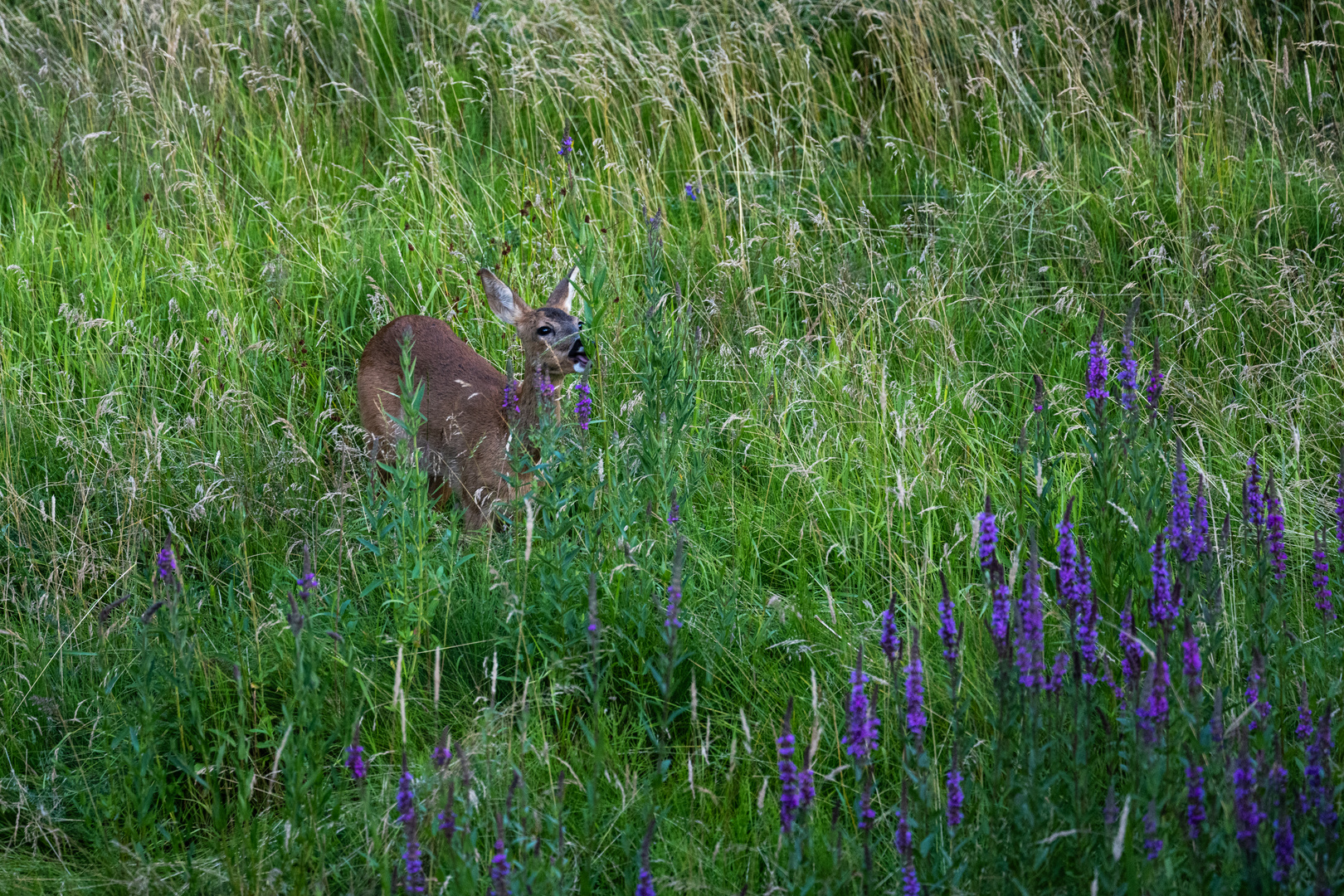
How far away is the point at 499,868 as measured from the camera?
2068mm

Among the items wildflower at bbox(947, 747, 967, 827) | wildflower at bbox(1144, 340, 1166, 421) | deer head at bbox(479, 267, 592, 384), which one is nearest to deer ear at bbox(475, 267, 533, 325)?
deer head at bbox(479, 267, 592, 384)

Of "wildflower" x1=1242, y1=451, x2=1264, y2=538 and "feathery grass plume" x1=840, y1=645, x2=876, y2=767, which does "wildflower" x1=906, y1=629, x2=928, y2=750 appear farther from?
"wildflower" x1=1242, y1=451, x2=1264, y2=538

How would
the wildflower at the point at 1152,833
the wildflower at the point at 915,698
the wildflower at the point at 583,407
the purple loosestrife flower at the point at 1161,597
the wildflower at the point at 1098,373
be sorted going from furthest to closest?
the wildflower at the point at 583,407
the wildflower at the point at 1098,373
the purple loosestrife flower at the point at 1161,597
the wildflower at the point at 915,698
the wildflower at the point at 1152,833

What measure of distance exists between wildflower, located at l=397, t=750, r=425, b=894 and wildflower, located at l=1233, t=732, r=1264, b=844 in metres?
1.32

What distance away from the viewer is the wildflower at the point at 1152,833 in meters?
1.91

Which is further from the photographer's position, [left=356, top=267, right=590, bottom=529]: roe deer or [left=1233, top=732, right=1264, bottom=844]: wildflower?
[left=356, top=267, right=590, bottom=529]: roe deer

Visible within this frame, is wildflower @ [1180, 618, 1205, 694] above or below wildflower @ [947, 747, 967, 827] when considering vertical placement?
above

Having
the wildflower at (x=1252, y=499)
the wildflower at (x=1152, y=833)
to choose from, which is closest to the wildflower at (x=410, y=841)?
the wildflower at (x=1152, y=833)

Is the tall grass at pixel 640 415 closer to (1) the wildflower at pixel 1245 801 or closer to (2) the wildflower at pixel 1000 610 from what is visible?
(1) the wildflower at pixel 1245 801

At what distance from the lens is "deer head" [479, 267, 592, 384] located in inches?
179

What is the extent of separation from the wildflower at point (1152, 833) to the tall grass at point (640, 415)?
61 millimetres

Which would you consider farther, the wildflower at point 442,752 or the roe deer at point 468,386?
the roe deer at point 468,386

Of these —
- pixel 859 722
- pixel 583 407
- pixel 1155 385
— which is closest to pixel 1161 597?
pixel 859 722

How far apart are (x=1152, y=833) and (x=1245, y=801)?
209 mm
